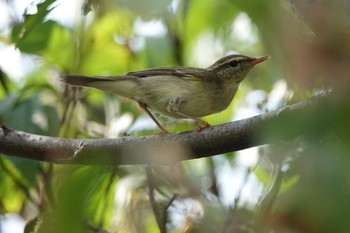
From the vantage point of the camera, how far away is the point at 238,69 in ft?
17.2

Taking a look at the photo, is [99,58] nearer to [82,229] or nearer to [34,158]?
[34,158]

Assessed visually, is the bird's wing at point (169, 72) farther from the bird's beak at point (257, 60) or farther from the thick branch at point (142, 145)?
the thick branch at point (142, 145)

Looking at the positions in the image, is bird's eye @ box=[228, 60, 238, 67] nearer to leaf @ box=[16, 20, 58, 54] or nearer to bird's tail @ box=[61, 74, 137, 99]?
bird's tail @ box=[61, 74, 137, 99]

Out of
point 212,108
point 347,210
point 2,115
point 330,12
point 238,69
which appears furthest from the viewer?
point 238,69

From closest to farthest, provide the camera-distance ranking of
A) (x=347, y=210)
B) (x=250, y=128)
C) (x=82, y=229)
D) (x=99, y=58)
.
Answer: (x=347, y=210) < (x=82, y=229) < (x=250, y=128) < (x=99, y=58)

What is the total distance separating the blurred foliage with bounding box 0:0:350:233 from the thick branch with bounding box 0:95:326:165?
0.42 feet

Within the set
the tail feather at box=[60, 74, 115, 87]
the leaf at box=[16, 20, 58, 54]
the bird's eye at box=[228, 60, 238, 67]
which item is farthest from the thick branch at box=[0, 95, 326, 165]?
the bird's eye at box=[228, 60, 238, 67]

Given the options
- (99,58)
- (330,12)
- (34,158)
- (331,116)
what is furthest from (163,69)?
(331,116)

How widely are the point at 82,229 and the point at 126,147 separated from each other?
6.49 feet

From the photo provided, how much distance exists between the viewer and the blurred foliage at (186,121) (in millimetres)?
1166

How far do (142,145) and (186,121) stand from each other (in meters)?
1.91

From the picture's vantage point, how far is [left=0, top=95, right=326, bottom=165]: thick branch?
2726 mm

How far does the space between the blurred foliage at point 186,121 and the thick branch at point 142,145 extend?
0.42ft

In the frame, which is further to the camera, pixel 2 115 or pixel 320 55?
pixel 2 115
